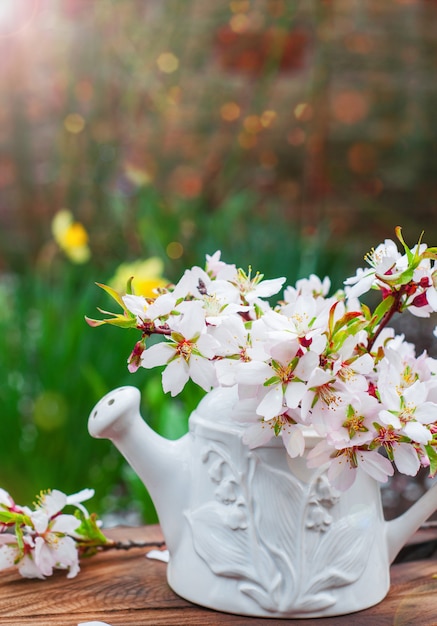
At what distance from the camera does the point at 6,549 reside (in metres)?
0.74

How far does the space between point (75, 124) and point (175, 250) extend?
81 centimetres

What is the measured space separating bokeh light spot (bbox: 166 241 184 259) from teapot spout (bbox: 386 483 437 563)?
4.96 feet

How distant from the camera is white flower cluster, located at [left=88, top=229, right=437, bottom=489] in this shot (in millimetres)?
573

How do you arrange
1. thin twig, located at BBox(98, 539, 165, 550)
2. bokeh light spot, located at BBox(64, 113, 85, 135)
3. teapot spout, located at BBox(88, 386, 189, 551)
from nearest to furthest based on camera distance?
teapot spout, located at BBox(88, 386, 189, 551)
thin twig, located at BBox(98, 539, 165, 550)
bokeh light spot, located at BBox(64, 113, 85, 135)

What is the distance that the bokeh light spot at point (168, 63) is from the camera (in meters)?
2.74

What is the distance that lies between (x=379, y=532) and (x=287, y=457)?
0.13 m

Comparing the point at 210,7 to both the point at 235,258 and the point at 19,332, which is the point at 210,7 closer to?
the point at 235,258

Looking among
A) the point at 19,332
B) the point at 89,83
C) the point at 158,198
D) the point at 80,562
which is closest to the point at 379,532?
the point at 80,562

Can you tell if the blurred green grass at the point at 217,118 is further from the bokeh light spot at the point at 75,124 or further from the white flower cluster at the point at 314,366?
the white flower cluster at the point at 314,366

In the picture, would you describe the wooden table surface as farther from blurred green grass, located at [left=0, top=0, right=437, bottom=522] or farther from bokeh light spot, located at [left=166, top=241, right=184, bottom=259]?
blurred green grass, located at [left=0, top=0, right=437, bottom=522]

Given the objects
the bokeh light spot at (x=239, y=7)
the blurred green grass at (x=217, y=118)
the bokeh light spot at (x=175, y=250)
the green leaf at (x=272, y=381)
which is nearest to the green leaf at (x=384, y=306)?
the green leaf at (x=272, y=381)

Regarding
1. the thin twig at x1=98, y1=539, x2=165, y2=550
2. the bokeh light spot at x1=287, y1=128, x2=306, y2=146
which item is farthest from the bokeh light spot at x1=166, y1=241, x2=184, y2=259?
the thin twig at x1=98, y1=539, x2=165, y2=550

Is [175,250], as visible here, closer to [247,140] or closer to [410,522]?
[247,140]

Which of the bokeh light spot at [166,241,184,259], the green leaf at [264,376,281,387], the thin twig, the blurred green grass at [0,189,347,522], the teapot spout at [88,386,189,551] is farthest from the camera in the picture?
the bokeh light spot at [166,241,184,259]
